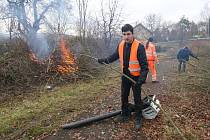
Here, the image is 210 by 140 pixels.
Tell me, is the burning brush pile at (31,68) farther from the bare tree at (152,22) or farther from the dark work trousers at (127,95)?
the bare tree at (152,22)

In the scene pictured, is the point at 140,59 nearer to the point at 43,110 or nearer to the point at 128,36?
the point at 128,36

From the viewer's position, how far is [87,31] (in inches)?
A: 835

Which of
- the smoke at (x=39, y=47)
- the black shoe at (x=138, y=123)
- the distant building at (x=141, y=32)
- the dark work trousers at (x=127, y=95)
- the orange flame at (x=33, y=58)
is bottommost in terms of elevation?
the black shoe at (x=138, y=123)

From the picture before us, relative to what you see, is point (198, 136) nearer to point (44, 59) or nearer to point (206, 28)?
point (44, 59)

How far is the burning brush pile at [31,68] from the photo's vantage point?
1128 centimetres

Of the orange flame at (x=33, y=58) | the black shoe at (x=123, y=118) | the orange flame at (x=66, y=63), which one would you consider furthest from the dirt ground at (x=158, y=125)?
the orange flame at (x=33, y=58)

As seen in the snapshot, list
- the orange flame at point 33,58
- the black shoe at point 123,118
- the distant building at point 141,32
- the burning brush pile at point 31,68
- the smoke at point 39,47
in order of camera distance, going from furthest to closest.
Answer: the distant building at point 141,32 < the smoke at point 39,47 < the orange flame at point 33,58 < the burning brush pile at point 31,68 < the black shoe at point 123,118

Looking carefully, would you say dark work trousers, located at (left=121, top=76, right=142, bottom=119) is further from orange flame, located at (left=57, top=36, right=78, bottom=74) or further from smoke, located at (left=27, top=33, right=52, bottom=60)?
smoke, located at (left=27, top=33, right=52, bottom=60)

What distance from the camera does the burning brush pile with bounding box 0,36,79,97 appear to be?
11281mm

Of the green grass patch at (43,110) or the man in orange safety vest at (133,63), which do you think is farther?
the green grass patch at (43,110)

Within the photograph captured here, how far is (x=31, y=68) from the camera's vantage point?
12.3 metres

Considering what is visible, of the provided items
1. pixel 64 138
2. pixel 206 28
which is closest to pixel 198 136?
pixel 64 138

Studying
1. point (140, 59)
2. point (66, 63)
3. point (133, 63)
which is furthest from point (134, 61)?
point (66, 63)

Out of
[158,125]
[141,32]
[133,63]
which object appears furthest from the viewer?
[141,32]
